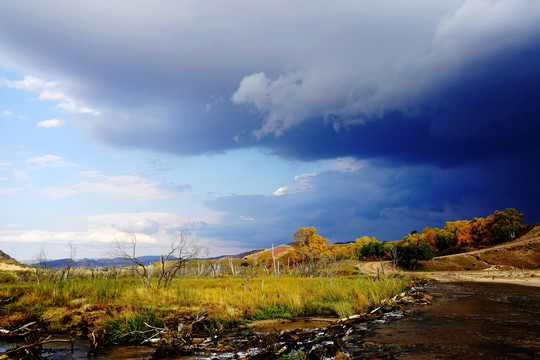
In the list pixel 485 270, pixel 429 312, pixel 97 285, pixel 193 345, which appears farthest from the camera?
pixel 485 270

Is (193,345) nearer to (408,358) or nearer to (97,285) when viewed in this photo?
(408,358)

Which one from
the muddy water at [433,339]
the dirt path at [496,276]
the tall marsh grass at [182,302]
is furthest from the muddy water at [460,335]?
the dirt path at [496,276]

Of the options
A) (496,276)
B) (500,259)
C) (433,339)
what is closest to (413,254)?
(500,259)

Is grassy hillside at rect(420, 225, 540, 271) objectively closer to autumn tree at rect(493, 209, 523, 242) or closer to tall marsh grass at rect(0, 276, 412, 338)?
autumn tree at rect(493, 209, 523, 242)

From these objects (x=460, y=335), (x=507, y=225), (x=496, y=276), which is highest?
(x=507, y=225)

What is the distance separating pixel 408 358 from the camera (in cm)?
880

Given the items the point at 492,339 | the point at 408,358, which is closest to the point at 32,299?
the point at 408,358

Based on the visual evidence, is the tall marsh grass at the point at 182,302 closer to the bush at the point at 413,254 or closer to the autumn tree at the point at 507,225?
the bush at the point at 413,254

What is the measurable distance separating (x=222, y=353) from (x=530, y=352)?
10.5 m

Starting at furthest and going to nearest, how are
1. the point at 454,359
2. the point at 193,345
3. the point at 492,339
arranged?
1. the point at 193,345
2. the point at 492,339
3. the point at 454,359

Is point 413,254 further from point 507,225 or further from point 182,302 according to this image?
point 182,302

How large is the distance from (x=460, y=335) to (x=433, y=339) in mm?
1397

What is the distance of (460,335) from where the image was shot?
11.3m

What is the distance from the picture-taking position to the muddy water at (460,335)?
9086 millimetres
